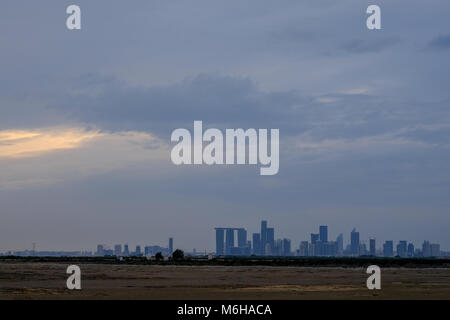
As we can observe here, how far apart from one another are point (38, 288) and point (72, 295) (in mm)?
8396

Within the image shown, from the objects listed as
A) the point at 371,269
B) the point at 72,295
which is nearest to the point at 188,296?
Result: the point at 72,295

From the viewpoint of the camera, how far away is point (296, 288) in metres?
55.5
